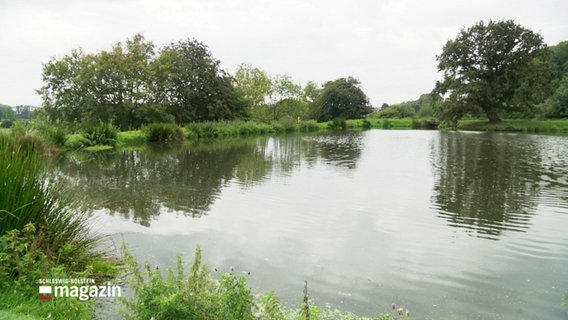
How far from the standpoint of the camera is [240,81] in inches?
1998

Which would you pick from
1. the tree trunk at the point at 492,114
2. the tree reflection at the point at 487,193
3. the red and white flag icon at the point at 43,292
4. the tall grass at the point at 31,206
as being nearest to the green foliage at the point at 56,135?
the tall grass at the point at 31,206

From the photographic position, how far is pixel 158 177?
40.2 ft

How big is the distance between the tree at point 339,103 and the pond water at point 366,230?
61.2 m

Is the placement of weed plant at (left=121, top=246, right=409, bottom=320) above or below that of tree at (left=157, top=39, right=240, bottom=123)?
below

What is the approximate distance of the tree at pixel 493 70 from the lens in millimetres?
45562

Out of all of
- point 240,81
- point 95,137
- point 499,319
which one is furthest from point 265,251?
point 240,81

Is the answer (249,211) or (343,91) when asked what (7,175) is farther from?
(343,91)

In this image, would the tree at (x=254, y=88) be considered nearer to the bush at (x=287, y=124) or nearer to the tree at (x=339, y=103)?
the bush at (x=287, y=124)

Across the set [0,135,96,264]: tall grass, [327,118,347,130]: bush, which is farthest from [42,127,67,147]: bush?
[327,118,347,130]: bush

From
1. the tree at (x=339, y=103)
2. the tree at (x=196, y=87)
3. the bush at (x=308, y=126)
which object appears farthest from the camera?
the tree at (x=339, y=103)

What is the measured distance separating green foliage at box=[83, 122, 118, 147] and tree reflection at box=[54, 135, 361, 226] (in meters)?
2.73

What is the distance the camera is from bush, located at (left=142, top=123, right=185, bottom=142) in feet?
85.7

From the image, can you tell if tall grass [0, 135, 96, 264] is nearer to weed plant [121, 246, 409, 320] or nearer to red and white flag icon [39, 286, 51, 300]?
red and white flag icon [39, 286, 51, 300]

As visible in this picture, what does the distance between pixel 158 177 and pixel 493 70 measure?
48.9m
